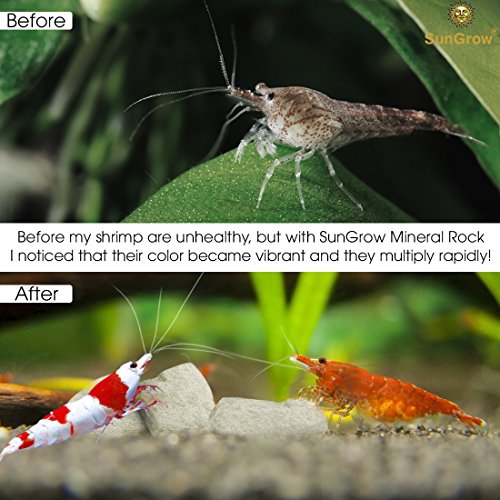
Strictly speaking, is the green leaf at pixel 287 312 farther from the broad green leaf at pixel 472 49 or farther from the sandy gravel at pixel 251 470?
the broad green leaf at pixel 472 49

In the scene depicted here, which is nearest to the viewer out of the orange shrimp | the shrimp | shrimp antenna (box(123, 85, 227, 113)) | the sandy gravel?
the sandy gravel

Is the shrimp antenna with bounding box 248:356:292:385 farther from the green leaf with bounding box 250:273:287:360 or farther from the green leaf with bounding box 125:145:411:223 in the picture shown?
the green leaf with bounding box 125:145:411:223

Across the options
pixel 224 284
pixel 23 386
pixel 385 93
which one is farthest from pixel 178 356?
pixel 385 93

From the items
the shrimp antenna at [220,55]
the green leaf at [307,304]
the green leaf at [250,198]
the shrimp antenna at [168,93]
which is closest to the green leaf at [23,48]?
the shrimp antenna at [168,93]

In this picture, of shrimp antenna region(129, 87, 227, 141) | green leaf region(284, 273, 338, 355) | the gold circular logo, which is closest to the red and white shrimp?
green leaf region(284, 273, 338, 355)

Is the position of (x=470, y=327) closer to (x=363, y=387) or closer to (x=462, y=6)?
(x=363, y=387)

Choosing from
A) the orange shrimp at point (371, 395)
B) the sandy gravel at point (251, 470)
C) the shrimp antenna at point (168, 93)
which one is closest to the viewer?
the sandy gravel at point (251, 470)

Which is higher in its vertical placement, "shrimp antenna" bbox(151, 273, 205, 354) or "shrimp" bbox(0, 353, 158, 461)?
"shrimp antenna" bbox(151, 273, 205, 354)
